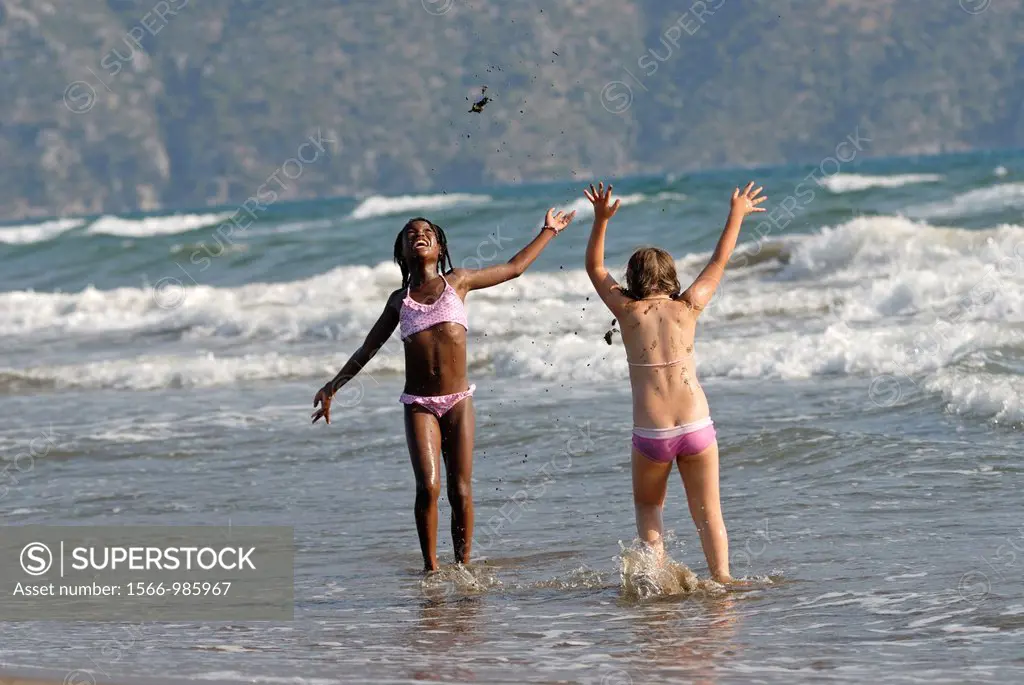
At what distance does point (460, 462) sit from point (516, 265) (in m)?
0.97

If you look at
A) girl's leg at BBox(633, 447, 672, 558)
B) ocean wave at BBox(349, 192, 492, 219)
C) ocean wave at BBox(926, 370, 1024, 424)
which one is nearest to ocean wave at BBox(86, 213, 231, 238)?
ocean wave at BBox(349, 192, 492, 219)

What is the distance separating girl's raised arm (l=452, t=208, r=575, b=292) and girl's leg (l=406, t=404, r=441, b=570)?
0.65 m

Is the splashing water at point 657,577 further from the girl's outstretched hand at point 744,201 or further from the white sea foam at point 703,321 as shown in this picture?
the white sea foam at point 703,321

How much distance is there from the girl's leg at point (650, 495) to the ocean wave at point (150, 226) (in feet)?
121

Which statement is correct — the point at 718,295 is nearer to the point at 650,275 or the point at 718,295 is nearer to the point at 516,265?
the point at 516,265

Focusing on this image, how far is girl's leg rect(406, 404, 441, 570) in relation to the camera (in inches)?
269

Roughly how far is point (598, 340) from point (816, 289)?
4.91 m

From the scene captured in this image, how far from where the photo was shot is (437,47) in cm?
11538

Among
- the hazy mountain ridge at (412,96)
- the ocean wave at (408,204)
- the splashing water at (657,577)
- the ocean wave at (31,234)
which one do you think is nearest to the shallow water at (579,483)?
the splashing water at (657,577)

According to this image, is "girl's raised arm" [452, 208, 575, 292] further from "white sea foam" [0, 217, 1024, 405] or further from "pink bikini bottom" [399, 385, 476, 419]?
"white sea foam" [0, 217, 1024, 405]

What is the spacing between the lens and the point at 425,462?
6.81 metres

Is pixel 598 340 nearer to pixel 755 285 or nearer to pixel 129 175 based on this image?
pixel 755 285

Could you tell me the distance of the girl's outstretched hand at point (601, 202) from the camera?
6.27 meters

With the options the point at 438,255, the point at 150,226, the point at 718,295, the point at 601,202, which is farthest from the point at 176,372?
the point at 150,226
